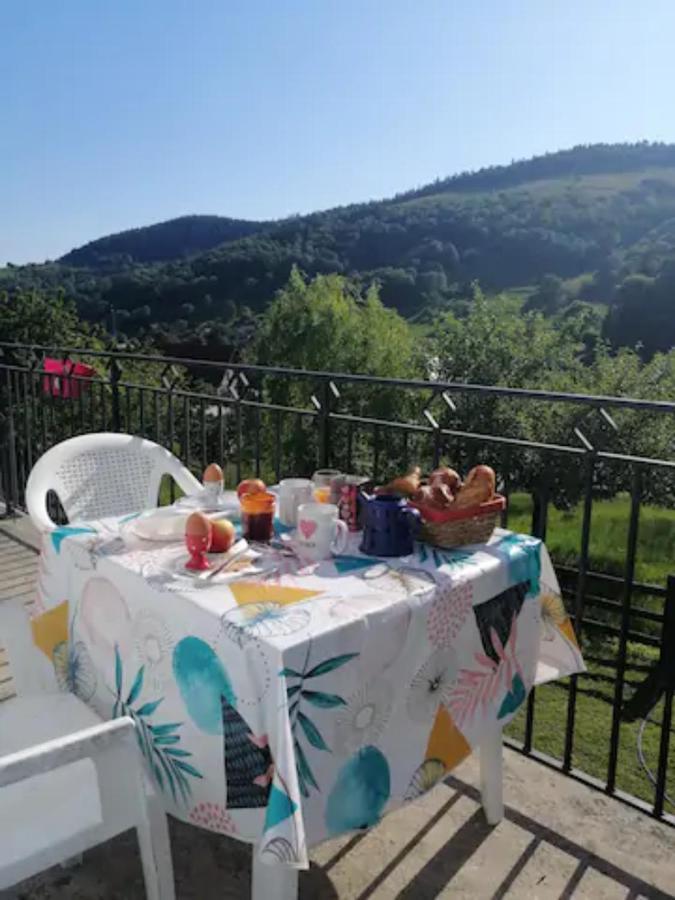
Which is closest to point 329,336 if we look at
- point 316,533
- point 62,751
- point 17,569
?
Answer: point 17,569

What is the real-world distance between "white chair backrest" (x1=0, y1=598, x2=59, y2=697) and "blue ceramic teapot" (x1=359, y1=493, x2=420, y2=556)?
860 millimetres

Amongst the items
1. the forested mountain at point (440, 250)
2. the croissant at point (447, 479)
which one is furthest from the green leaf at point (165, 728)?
the forested mountain at point (440, 250)

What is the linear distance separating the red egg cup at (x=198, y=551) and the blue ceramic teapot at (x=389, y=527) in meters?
0.34

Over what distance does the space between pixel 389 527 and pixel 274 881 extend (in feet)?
2.22

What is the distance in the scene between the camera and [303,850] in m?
1.03

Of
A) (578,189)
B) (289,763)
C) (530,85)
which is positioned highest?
(578,189)

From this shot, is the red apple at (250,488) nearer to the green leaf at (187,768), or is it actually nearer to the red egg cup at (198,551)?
the red egg cup at (198,551)

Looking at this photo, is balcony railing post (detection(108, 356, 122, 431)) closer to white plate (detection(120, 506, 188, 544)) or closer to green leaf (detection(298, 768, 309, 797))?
white plate (detection(120, 506, 188, 544))

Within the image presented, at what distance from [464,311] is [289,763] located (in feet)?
144

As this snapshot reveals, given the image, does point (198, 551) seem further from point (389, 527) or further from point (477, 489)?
point (477, 489)

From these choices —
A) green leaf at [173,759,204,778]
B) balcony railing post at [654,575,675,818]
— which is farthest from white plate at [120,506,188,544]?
balcony railing post at [654,575,675,818]

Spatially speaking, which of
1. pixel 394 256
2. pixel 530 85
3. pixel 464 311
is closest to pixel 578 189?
pixel 394 256

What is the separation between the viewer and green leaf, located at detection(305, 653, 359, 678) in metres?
1.09

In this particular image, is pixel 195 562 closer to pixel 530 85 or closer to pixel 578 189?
pixel 530 85
